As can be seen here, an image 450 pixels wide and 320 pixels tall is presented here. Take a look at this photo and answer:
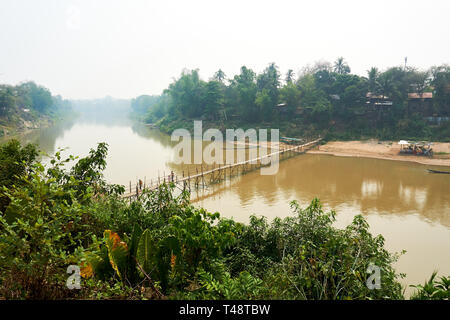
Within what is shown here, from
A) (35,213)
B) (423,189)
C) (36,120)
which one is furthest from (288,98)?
(36,120)

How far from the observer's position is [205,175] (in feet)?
60.9

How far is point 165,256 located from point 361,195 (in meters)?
14.0

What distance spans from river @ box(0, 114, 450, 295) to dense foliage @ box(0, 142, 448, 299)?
380cm

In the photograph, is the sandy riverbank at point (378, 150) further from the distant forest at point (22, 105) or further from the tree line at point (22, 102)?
the tree line at point (22, 102)

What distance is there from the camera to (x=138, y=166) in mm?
21406

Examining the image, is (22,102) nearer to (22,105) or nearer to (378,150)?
(22,105)

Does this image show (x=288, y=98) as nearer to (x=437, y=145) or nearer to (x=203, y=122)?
(x=203, y=122)

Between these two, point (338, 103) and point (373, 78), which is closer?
point (373, 78)

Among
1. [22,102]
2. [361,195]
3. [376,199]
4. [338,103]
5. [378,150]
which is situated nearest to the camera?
[376,199]

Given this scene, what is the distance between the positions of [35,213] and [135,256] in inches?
69.1

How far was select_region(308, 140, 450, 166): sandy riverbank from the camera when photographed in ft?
78.8

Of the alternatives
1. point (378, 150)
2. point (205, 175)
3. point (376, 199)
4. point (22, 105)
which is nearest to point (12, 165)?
point (205, 175)

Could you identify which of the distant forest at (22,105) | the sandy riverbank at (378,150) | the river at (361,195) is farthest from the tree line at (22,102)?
the sandy riverbank at (378,150)

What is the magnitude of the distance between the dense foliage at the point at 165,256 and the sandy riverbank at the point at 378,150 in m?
23.0
